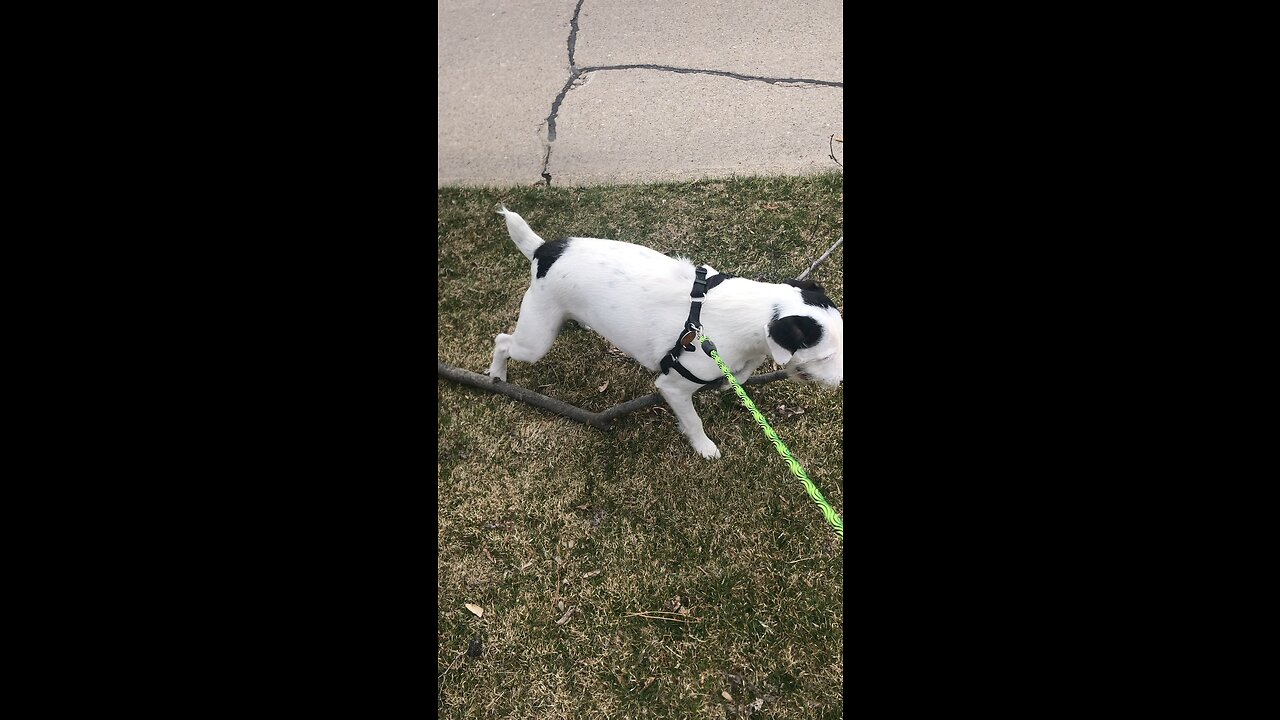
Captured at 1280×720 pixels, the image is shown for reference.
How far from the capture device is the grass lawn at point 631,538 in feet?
10.2

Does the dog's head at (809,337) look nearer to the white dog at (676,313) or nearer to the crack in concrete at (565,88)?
the white dog at (676,313)

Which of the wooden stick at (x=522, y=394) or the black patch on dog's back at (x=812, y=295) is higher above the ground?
the black patch on dog's back at (x=812, y=295)

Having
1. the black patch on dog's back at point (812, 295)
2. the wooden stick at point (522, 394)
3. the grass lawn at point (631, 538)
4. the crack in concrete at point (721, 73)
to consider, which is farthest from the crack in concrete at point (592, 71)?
the black patch on dog's back at point (812, 295)

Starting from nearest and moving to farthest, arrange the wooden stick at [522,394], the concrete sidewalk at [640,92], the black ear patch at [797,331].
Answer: the black ear patch at [797,331] → the wooden stick at [522,394] → the concrete sidewalk at [640,92]

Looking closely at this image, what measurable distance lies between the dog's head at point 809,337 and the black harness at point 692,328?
0.31 m

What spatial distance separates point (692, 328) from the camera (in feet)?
10.3

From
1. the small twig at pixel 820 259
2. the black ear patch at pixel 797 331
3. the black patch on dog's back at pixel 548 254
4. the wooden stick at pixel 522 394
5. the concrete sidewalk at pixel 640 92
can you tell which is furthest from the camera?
the concrete sidewalk at pixel 640 92

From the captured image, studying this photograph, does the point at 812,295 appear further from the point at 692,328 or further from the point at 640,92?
the point at 640,92

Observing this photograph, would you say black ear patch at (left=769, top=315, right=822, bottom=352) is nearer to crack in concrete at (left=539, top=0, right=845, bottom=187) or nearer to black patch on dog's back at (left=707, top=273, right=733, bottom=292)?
black patch on dog's back at (left=707, top=273, right=733, bottom=292)

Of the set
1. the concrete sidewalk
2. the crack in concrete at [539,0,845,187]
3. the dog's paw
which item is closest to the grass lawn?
the dog's paw

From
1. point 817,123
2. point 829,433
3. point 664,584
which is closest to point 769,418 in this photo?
point 829,433

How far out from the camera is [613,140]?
18.0ft

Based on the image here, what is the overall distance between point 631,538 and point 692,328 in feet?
3.58

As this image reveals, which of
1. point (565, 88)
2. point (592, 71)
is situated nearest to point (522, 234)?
point (565, 88)
